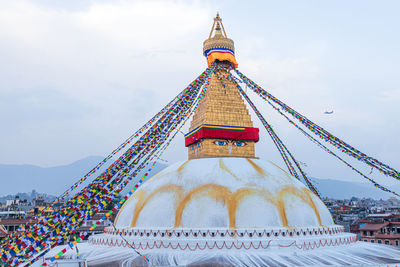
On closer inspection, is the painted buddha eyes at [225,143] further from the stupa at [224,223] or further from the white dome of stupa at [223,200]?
the white dome of stupa at [223,200]

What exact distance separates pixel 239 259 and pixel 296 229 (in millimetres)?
2259

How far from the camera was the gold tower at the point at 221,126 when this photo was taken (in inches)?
509

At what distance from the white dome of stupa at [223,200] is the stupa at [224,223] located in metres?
0.03

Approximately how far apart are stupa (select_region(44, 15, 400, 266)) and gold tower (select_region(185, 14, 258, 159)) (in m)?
0.06

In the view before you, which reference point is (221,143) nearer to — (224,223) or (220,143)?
(220,143)

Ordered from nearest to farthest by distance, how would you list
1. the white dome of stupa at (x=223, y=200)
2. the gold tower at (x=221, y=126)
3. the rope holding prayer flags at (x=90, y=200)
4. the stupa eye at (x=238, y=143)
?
the rope holding prayer flags at (x=90, y=200), the white dome of stupa at (x=223, y=200), the gold tower at (x=221, y=126), the stupa eye at (x=238, y=143)

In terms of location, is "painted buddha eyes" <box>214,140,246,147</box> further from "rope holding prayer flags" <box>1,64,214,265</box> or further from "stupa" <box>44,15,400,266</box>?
"rope holding prayer flags" <box>1,64,214,265</box>

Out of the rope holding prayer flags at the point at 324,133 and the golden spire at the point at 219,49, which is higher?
the golden spire at the point at 219,49

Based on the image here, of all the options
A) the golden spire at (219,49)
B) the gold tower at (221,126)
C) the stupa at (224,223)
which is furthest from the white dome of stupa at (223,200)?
the golden spire at (219,49)

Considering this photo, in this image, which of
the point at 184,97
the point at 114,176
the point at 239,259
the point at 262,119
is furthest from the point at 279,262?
the point at 262,119

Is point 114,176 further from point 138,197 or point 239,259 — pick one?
point 239,259

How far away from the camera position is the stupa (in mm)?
9164

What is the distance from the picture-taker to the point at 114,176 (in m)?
9.40

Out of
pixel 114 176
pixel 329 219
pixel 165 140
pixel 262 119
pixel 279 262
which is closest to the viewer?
pixel 279 262
